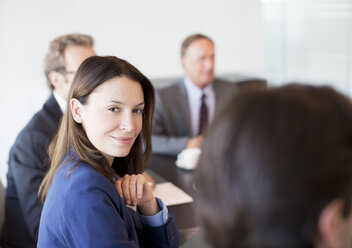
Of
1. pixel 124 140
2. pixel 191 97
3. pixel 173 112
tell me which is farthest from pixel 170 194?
pixel 191 97

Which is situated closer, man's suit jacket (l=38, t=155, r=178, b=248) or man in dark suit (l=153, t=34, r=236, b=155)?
man's suit jacket (l=38, t=155, r=178, b=248)

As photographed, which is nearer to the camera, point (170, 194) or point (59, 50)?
point (170, 194)

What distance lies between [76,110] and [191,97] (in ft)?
5.86

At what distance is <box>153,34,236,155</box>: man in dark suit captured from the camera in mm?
2992

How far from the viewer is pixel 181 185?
6.40 feet

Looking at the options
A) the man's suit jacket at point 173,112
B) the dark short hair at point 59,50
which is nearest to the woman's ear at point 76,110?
the dark short hair at point 59,50

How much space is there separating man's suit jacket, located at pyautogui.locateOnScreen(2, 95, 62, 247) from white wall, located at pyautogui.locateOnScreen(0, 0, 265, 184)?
4.41ft

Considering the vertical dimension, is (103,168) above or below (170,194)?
above

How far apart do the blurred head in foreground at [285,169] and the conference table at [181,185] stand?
0.57 metres

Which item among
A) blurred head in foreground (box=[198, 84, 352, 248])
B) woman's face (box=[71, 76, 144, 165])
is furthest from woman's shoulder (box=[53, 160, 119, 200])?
blurred head in foreground (box=[198, 84, 352, 248])

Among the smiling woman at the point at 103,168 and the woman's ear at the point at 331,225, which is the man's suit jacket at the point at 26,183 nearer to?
the smiling woman at the point at 103,168

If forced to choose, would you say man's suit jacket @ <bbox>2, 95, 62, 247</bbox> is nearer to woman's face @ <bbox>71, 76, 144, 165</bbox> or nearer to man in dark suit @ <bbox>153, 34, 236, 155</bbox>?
woman's face @ <bbox>71, 76, 144, 165</bbox>

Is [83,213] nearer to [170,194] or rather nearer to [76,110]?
[76,110]

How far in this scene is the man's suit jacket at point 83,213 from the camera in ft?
3.54
